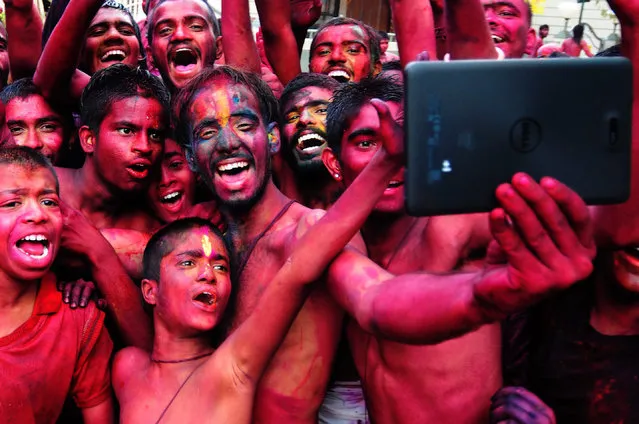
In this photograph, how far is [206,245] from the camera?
274cm

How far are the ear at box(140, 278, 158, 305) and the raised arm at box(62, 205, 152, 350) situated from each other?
113 mm

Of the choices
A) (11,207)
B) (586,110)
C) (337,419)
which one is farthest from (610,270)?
(11,207)

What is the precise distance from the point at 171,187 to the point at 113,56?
1.12 m

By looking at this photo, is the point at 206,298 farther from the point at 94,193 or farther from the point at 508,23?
the point at 508,23

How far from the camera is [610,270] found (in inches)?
84.0

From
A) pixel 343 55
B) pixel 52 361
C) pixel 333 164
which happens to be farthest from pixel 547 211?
pixel 343 55

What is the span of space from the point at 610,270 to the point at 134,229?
6.88 feet

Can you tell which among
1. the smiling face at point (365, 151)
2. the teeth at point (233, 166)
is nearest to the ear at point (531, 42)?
the smiling face at point (365, 151)

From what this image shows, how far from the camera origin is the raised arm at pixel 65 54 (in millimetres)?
3232

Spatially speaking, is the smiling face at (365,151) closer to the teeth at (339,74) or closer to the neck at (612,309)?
the neck at (612,309)

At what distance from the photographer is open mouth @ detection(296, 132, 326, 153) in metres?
3.45

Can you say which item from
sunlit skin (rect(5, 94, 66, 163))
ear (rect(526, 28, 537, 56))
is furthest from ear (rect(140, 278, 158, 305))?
ear (rect(526, 28, 537, 56))

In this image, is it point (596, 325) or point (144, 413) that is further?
point (144, 413)

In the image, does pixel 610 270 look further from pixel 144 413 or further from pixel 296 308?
pixel 144 413
